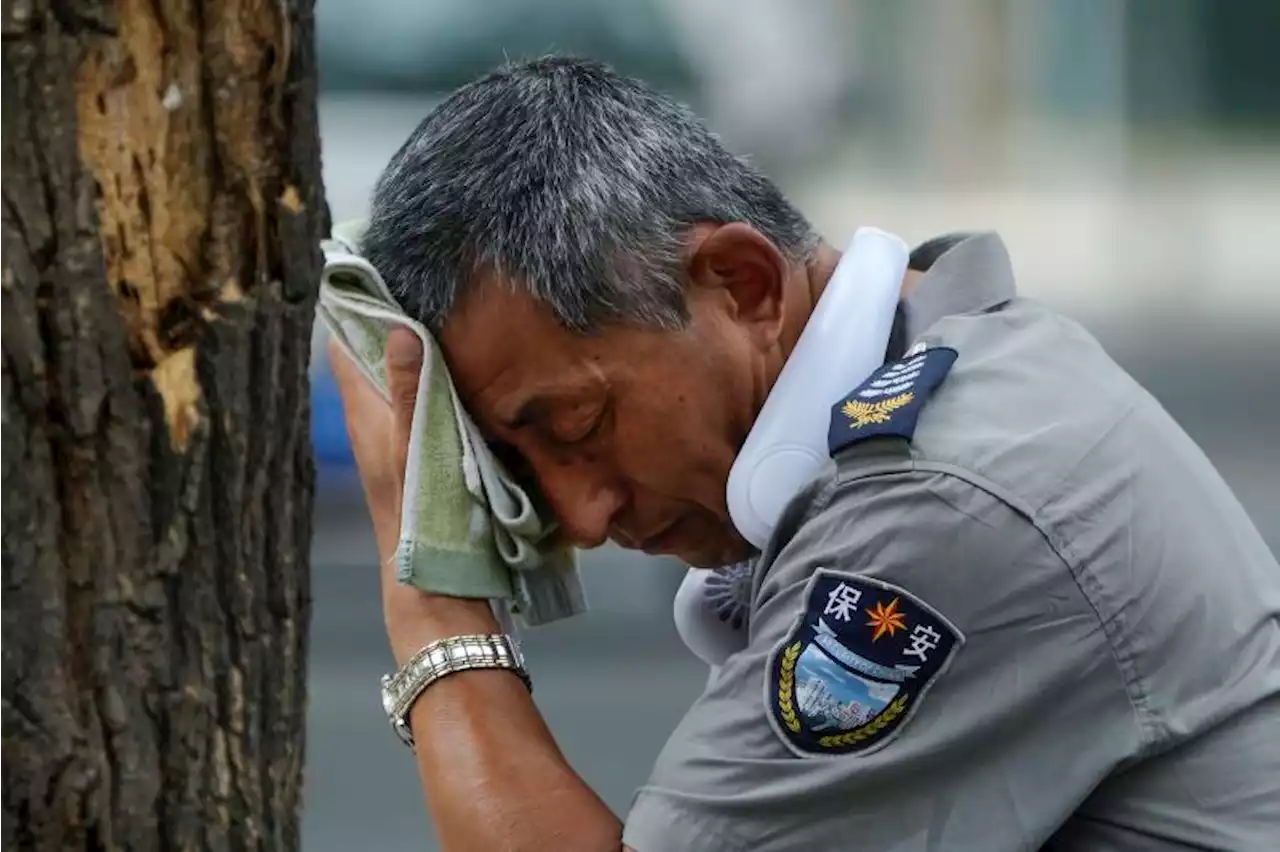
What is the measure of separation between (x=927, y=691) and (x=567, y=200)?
1.88ft

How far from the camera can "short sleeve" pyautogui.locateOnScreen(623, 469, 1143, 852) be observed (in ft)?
5.17

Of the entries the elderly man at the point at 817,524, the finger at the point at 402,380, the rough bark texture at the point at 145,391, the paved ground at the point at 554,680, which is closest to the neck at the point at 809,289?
the elderly man at the point at 817,524

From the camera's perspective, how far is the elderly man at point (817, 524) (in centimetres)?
159

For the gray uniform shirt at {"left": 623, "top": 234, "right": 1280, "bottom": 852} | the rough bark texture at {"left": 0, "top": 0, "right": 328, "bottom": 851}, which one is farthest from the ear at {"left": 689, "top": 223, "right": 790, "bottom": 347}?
the rough bark texture at {"left": 0, "top": 0, "right": 328, "bottom": 851}

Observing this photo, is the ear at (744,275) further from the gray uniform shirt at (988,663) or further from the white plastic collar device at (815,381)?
the gray uniform shirt at (988,663)

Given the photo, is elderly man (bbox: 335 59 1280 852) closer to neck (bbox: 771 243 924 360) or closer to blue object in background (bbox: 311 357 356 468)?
neck (bbox: 771 243 924 360)

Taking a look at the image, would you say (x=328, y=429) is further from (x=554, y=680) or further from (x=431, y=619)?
(x=431, y=619)

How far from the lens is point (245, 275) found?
148 cm

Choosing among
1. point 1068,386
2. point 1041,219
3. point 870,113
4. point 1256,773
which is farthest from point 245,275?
point 1041,219

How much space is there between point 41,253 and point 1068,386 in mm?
861

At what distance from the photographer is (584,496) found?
2.00 metres

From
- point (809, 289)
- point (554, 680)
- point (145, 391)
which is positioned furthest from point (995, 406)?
point (554, 680)

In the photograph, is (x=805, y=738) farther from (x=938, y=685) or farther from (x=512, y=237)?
(x=512, y=237)

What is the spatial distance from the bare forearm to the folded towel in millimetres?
42
